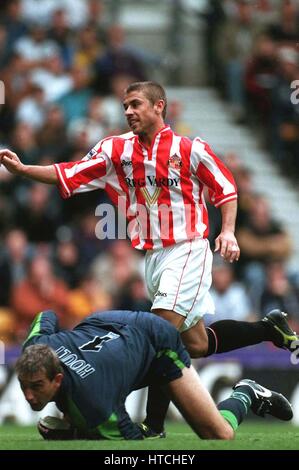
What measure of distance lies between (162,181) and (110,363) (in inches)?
68.1

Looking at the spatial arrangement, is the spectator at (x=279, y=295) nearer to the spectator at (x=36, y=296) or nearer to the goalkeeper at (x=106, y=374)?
the spectator at (x=36, y=296)

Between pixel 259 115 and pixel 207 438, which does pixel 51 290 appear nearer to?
pixel 259 115

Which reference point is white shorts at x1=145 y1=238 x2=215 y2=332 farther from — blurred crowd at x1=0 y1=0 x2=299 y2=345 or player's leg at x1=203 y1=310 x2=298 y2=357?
blurred crowd at x1=0 y1=0 x2=299 y2=345

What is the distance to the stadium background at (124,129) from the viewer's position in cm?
1393

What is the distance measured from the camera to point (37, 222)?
14.7 m

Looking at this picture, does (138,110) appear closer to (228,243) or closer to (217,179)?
(217,179)

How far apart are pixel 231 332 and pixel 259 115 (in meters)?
9.13

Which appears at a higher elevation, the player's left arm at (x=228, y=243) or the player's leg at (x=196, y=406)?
the player's left arm at (x=228, y=243)

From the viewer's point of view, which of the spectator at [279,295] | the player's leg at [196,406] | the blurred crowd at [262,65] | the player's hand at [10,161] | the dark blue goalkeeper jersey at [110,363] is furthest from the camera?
the blurred crowd at [262,65]

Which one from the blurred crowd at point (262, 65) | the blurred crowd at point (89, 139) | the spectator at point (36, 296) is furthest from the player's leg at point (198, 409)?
the blurred crowd at point (262, 65)

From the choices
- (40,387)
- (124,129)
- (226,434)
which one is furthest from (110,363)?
(124,129)

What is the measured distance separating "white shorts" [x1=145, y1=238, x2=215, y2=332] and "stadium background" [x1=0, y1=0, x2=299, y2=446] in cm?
443

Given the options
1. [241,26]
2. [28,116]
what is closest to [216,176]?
[28,116]

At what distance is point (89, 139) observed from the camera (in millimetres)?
15242
